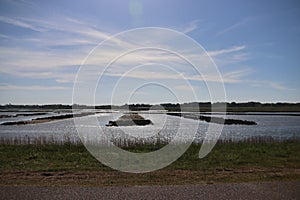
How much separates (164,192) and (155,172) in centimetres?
423

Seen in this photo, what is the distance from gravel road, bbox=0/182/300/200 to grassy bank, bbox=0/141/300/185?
1.34 meters

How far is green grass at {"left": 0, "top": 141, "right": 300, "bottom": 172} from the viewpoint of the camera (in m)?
13.9

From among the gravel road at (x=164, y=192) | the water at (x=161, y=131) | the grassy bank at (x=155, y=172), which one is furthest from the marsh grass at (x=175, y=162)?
the water at (x=161, y=131)

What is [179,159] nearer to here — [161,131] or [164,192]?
[164,192]

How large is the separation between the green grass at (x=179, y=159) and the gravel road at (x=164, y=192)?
436cm

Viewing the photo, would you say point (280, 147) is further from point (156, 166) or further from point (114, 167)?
point (114, 167)

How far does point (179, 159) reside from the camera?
1622cm

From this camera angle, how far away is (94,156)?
54.6 feet

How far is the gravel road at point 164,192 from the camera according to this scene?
7993mm

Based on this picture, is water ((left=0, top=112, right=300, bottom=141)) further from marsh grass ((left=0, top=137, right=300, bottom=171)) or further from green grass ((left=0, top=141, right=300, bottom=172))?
green grass ((left=0, top=141, right=300, bottom=172))

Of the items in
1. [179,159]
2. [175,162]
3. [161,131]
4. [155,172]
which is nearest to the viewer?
[155,172]

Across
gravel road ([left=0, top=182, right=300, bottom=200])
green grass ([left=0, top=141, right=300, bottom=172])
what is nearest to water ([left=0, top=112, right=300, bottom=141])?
green grass ([left=0, top=141, right=300, bottom=172])

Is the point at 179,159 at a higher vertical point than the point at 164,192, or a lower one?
lower

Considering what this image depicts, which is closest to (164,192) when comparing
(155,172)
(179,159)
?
(155,172)
